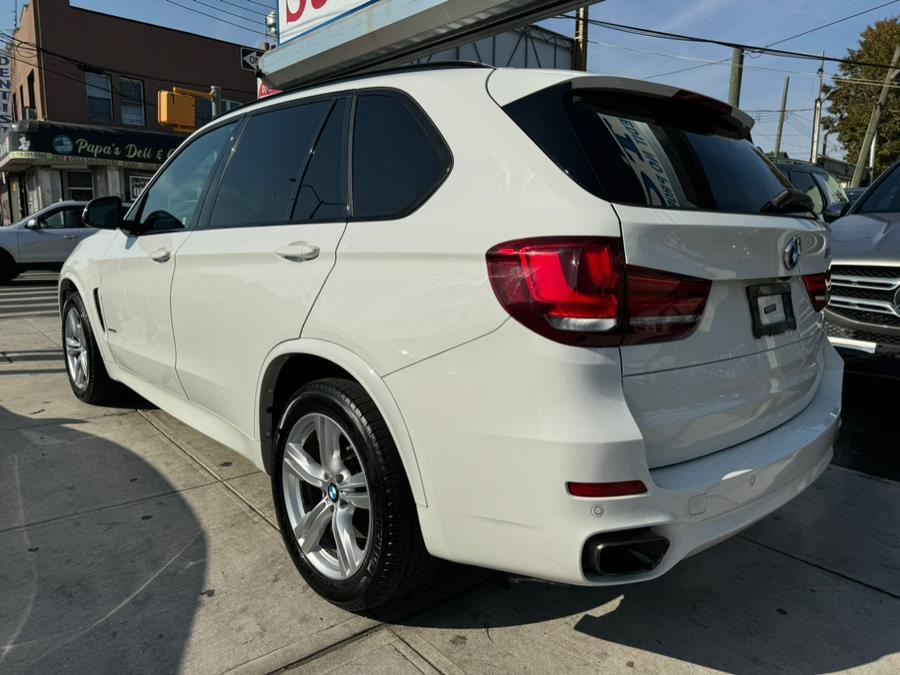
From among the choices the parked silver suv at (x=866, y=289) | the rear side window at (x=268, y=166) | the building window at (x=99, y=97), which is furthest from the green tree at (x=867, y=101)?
the rear side window at (x=268, y=166)

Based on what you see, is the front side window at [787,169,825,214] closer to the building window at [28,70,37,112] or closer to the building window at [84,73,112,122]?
the building window at [84,73,112,122]

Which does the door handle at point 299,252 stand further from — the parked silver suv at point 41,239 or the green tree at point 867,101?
the green tree at point 867,101

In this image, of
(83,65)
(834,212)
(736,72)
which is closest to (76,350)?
(834,212)

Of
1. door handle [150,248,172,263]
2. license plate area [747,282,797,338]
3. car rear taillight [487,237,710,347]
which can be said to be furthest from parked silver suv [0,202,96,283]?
license plate area [747,282,797,338]

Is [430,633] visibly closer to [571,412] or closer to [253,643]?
[253,643]

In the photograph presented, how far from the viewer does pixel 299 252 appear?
2.52m

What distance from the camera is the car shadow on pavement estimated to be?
230 cm

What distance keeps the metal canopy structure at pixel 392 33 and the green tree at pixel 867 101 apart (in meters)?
35.4

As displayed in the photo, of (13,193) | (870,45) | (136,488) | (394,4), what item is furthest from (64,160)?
(870,45)

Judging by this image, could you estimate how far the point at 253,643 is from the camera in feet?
7.65

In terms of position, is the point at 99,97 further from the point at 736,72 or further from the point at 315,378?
the point at 315,378

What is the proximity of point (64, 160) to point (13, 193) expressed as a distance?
10.2 m

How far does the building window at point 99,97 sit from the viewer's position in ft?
78.0

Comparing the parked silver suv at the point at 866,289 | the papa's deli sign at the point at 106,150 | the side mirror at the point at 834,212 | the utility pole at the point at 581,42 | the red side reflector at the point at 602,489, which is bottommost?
the red side reflector at the point at 602,489
